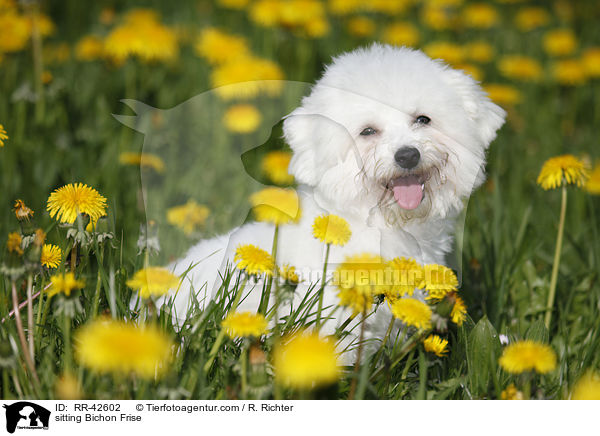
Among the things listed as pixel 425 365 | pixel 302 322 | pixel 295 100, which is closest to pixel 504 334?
pixel 425 365

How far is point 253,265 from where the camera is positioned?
181 cm

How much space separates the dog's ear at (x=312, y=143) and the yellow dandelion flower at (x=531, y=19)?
171 inches

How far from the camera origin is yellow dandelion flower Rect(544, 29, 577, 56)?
5375 mm

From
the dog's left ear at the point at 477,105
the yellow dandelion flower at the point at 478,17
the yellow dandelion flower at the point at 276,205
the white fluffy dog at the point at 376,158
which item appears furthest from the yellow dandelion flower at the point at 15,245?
the yellow dandelion flower at the point at 478,17

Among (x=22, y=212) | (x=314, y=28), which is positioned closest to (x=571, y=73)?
(x=314, y=28)

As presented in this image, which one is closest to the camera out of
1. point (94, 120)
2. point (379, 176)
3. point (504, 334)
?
point (379, 176)

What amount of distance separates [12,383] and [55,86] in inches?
101

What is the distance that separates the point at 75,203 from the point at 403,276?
98cm

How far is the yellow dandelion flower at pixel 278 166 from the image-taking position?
90.4 inches

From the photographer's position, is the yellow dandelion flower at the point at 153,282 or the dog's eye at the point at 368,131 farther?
the dog's eye at the point at 368,131

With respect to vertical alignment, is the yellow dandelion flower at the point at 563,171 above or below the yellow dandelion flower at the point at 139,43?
below

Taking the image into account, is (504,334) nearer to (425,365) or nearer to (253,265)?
(425,365)

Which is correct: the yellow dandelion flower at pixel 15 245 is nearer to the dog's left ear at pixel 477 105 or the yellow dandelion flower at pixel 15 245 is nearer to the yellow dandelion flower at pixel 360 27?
the dog's left ear at pixel 477 105
